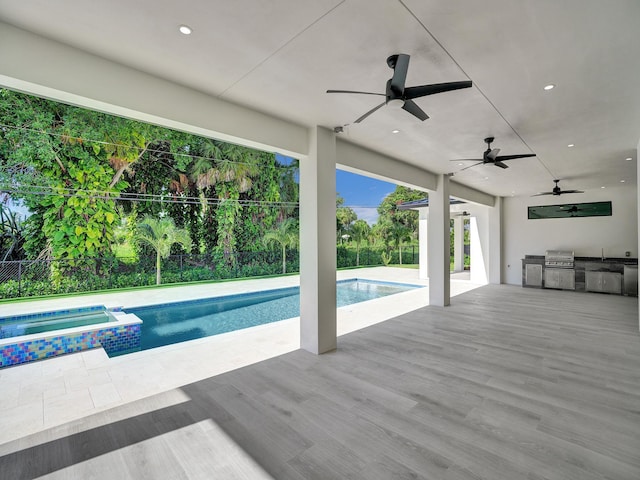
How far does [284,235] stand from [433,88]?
1152 centimetres

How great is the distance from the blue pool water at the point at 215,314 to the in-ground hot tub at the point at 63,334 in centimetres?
46

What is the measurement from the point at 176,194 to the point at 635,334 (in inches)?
510

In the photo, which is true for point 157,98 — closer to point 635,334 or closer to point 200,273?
point 635,334

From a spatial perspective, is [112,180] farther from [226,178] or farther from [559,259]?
[559,259]

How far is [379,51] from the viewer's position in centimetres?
243

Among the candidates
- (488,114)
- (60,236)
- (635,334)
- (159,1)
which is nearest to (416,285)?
(635,334)

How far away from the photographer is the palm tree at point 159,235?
10516 millimetres

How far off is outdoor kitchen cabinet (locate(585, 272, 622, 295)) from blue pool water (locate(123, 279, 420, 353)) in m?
4.63

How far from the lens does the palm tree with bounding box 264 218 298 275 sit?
13.5 m

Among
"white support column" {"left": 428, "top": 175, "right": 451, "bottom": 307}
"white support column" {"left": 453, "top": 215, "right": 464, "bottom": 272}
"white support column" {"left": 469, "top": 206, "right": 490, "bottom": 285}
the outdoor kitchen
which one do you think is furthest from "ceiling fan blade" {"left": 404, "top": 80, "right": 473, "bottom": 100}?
"white support column" {"left": 453, "top": 215, "right": 464, "bottom": 272}

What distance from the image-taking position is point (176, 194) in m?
11.9

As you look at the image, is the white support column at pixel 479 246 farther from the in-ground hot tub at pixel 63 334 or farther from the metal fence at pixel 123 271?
the in-ground hot tub at pixel 63 334

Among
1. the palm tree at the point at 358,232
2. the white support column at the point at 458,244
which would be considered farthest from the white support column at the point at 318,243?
the palm tree at the point at 358,232

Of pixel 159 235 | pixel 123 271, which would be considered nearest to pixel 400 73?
pixel 159 235
